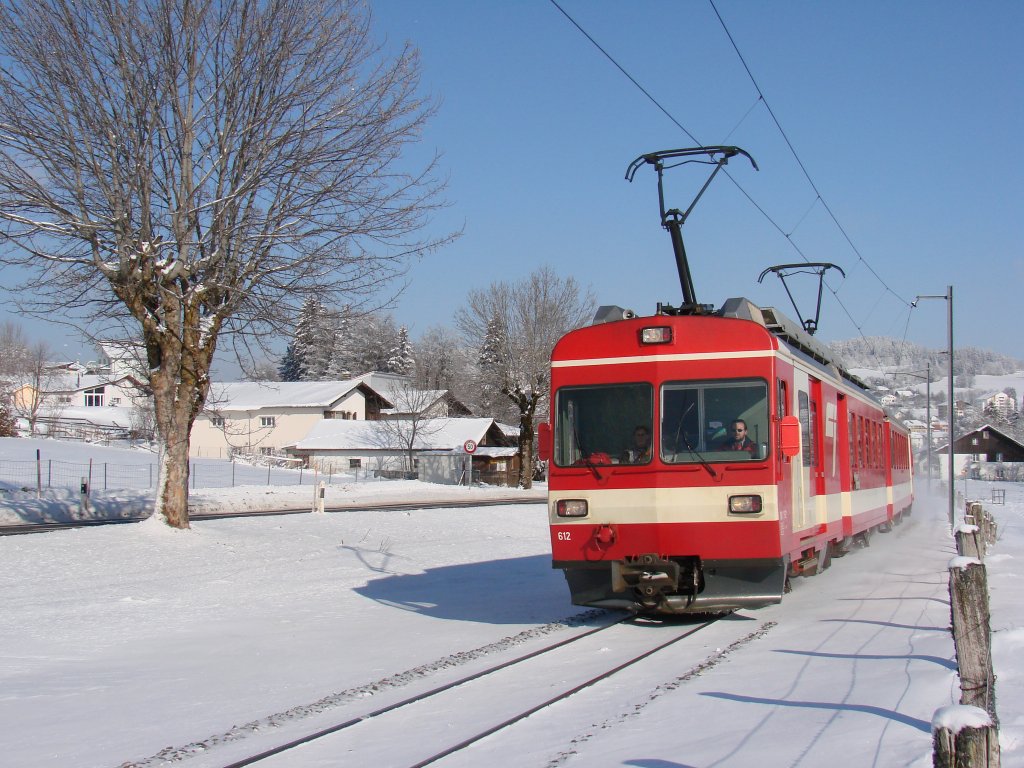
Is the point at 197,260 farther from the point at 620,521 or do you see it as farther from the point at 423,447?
the point at 423,447

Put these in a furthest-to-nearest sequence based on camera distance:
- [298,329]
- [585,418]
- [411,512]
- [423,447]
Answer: [423,447] < [411,512] < [298,329] < [585,418]

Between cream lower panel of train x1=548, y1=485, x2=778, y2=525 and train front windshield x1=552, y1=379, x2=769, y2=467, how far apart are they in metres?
0.30

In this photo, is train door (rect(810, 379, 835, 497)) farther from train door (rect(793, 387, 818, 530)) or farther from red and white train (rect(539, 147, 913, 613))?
red and white train (rect(539, 147, 913, 613))

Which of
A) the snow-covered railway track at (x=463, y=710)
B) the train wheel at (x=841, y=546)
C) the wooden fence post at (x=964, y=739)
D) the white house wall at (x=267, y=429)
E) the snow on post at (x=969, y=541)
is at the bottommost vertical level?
the snow-covered railway track at (x=463, y=710)

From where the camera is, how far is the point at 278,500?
37500 millimetres

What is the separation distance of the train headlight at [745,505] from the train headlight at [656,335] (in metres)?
1.68

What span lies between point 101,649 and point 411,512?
60.1ft

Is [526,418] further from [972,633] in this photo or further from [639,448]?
[972,633]

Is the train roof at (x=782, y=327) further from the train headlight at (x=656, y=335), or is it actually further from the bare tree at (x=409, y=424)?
the bare tree at (x=409, y=424)

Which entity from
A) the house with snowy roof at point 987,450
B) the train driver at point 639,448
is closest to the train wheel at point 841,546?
the train driver at point 639,448

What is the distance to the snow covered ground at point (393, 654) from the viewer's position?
20.7 ft

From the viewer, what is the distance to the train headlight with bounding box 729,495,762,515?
9.88 m

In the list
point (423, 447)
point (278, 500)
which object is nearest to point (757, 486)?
point (278, 500)

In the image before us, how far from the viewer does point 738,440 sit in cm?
1010
